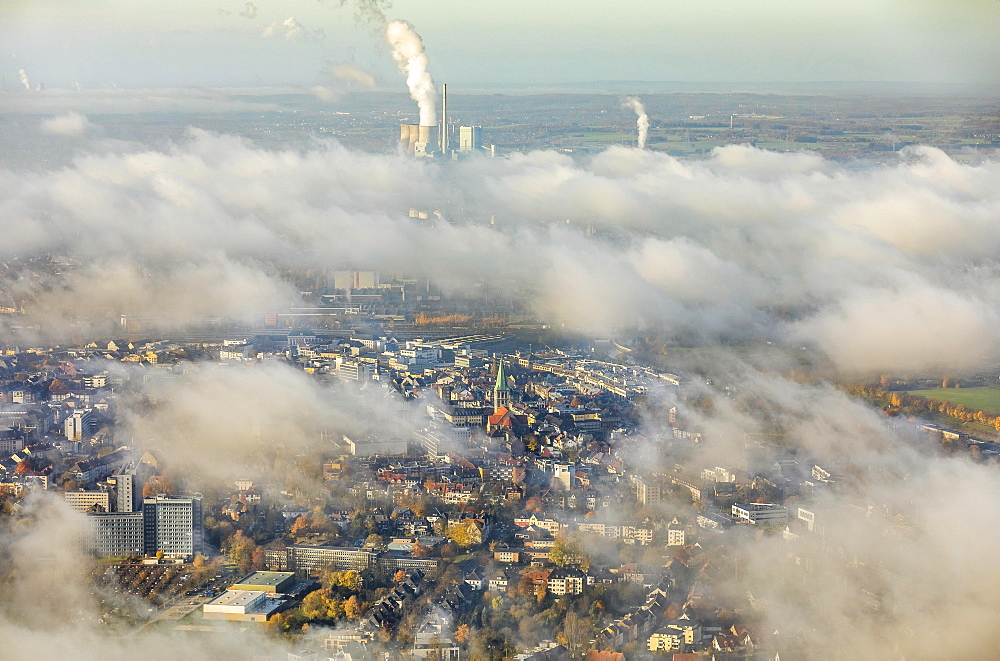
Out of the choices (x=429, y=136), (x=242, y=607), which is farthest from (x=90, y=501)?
(x=429, y=136)

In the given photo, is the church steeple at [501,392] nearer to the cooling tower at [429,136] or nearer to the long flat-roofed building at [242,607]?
the long flat-roofed building at [242,607]

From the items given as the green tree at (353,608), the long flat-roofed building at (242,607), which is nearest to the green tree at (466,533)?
the green tree at (353,608)

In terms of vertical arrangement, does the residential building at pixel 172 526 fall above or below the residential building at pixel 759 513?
below

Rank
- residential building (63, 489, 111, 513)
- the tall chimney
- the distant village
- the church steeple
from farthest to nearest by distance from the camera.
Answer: the tall chimney → the church steeple → residential building (63, 489, 111, 513) → the distant village

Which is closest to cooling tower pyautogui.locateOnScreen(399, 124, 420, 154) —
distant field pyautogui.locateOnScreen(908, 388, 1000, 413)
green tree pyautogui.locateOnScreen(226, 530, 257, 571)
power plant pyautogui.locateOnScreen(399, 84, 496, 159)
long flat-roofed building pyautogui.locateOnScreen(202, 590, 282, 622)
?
power plant pyautogui.locateOnScreen(399, 84, 496, 159)

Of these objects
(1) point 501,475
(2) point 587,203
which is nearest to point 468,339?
(1) point 501,475

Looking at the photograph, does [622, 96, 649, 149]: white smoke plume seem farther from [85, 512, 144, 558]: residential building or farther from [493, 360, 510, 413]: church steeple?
[85, 512, 144, 558]: residential building

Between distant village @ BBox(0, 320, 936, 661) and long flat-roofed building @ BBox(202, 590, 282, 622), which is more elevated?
distant village @ BBox(0, 320, 936, 661)
